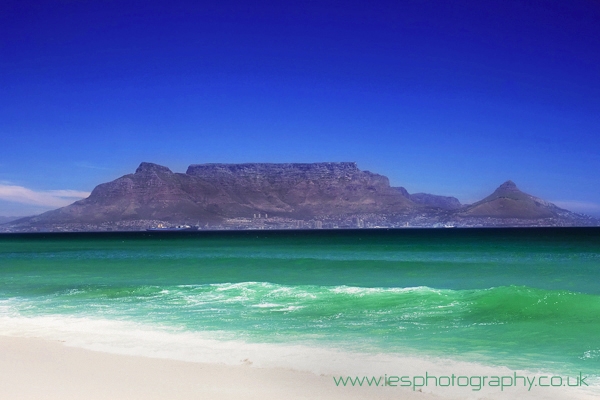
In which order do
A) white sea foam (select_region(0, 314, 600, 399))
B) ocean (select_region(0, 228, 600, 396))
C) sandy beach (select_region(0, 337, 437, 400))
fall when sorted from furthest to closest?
ocean (select_region(0, 228, 600, 396)), white sea foam (select_region(0, 314, 600, 399)), sandy beach (select_region(0, 337, 437, 400))

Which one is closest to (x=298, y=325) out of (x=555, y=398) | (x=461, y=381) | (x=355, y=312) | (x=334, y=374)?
(x=355, y=312)

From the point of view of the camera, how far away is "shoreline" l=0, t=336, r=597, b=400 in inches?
265

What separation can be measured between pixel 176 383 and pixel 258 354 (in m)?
2.01

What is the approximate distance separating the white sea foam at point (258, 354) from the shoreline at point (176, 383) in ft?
0.37

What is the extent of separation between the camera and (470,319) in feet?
40.4

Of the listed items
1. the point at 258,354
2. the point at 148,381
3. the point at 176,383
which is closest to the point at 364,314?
the point at 258,354

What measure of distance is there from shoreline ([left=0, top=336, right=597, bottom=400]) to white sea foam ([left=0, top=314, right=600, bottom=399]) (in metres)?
0.11

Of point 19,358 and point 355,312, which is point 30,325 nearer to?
point 19,358

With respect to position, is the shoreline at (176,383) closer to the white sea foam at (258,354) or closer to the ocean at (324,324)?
the white sea foam at (258,354)

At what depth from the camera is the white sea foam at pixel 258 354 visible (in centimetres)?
711

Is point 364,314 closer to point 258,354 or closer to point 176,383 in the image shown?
point 258,354

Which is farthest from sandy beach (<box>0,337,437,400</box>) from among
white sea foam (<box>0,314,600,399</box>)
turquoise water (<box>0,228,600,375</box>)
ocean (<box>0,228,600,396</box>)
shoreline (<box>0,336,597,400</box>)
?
turquoise water (<box>0,228,600,375</box>)

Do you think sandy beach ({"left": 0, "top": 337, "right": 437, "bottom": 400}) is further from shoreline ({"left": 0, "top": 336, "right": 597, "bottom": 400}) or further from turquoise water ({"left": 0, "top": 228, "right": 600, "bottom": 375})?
turquoise water ({"left": 0, "top": 228, "right": 600, "bottom": 375})

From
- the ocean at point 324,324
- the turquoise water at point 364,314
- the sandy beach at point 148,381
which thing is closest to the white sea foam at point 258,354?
the ocean at point 324,324
